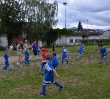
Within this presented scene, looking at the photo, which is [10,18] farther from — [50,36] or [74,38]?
[74,38]

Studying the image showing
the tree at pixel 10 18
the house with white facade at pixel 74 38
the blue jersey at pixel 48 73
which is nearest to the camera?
the blue jersey at pixel 48 73

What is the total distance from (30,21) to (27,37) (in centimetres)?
469

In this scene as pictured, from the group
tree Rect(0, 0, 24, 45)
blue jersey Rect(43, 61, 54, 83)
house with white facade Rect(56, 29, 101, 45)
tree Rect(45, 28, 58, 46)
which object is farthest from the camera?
house with white facade Rect(56, 29, 101, 45)

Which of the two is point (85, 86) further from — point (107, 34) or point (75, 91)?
point (107, 34)

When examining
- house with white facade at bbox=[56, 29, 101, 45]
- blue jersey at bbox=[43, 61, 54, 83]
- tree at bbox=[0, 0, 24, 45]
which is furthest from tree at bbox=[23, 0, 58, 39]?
blue jersey at bbox=[43, 61, 54, 83]

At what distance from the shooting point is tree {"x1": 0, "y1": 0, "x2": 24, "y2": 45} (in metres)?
53.1

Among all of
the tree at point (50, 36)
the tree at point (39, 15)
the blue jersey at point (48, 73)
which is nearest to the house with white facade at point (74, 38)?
the tree at point (50, 36)

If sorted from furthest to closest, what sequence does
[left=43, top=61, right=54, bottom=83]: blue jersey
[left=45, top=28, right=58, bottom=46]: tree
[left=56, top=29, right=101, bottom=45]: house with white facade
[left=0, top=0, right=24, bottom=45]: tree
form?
[left=56, top=29, right=101, bottom=45]: house with white facade < [left=45, top=28, right=58, bottom=46]: tree < [left=0, top=0, right=24, bottom=45]: tree < [left=43, top=61, right=54, bottom=83]: blue jersey

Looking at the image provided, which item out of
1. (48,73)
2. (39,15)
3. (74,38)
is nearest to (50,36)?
(39,15)

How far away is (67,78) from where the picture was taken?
10984mm

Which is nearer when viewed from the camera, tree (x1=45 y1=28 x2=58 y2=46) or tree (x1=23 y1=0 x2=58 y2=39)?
tree (x1=23 y1=0 x2=58 y2=39)

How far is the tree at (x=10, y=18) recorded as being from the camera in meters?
53.1

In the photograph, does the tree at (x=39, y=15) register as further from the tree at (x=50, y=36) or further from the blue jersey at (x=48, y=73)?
the blue jersey at (x=48, y=73)

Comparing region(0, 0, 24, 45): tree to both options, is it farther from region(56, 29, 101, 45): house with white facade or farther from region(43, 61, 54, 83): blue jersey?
region(43, 61, 54, 83): blue jersey
